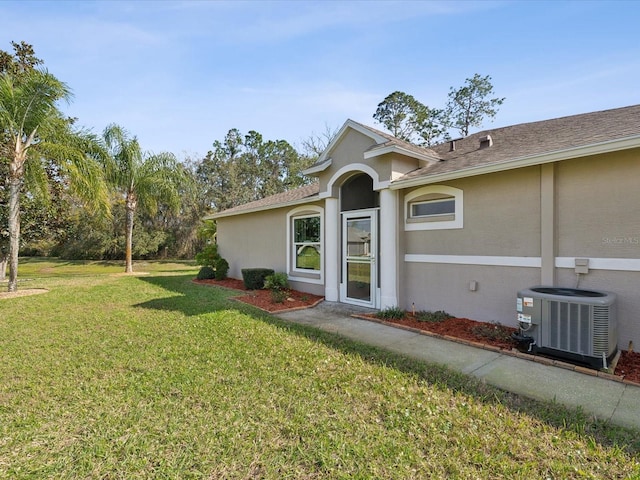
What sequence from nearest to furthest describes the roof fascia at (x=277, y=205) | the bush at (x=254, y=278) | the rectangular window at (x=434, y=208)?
the rectangular window at (x=434, y=208) < the roof fascia at (x=277, y=205) < the bush at (x=254, y=278)

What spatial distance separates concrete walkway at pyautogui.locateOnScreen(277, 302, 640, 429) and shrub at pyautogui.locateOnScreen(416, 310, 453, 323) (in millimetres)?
679

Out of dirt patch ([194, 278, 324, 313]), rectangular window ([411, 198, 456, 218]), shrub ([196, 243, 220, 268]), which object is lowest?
dirt patch ([194, 278, 324, 313])

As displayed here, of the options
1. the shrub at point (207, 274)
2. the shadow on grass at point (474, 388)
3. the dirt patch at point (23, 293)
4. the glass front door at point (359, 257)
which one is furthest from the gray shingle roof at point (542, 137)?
the dirt patch at point (23, 293)

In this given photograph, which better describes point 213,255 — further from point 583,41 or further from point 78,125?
point 583,41

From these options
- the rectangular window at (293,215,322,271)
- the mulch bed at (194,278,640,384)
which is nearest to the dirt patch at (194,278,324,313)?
the mulch bed at (194,278,640,384)

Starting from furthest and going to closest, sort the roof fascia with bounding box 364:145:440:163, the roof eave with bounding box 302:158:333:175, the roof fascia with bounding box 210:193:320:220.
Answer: the roof fascia with bounding box 210:193:320:220
the roof eave with bounding box 302:158:333:175
the roof fascia with bounding box 364:145:440:163

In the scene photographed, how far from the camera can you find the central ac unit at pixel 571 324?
4.01m

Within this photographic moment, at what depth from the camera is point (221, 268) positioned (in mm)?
13836

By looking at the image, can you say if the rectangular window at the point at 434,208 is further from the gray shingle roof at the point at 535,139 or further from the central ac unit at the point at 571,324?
the central ac unit at the point at 571,324

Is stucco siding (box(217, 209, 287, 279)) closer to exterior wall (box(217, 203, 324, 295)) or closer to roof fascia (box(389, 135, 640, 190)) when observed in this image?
exterior wall (box(217, 203, 324, 295))

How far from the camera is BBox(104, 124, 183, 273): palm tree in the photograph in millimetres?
16188

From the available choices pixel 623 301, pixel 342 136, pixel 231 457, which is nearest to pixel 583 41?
pixel 342 136

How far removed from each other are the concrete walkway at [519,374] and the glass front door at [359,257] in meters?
1.72

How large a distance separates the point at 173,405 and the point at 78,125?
511 inches
